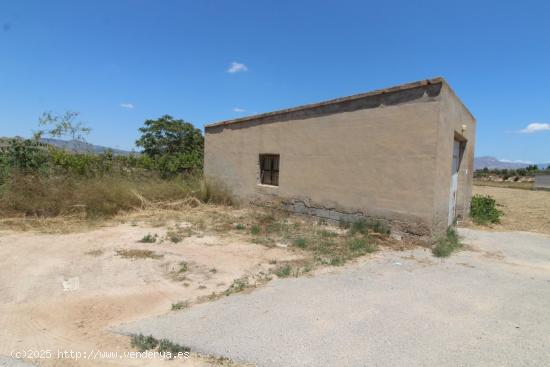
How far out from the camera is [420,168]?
577 centimetres

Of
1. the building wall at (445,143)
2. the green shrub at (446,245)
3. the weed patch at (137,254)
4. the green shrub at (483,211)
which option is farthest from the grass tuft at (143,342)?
the green shrub at (483,211)

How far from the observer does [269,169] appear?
30.5ft

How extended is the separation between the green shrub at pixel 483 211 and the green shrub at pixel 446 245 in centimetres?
308

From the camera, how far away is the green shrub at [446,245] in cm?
532

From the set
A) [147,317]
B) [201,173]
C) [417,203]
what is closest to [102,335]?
[147,317]

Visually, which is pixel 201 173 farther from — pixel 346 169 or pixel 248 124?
pixel 346 169

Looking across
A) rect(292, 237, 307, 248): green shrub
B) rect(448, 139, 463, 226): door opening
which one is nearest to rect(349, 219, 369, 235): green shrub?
rect(292, 237, 307, 248): green shrub

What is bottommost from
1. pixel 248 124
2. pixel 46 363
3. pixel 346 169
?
pixel 46 363

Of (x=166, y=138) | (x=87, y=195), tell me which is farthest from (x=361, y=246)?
(x=166, y=138)

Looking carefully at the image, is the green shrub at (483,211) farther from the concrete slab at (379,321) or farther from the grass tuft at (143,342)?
the grass tuft at (143,342)

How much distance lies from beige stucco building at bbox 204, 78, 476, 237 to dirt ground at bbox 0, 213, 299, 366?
2.43m

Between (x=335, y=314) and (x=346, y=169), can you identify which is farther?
(x=346, y=169)

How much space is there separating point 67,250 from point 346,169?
557 cm

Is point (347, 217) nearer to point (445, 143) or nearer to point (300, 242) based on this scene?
point (300, 242)
